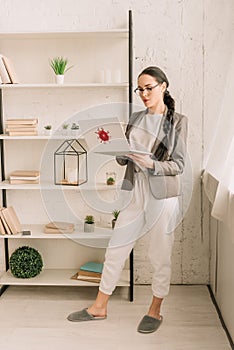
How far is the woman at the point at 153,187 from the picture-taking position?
2717mm

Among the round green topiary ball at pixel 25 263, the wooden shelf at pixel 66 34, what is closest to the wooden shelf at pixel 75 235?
the round green topiary ball at pixel 25 263

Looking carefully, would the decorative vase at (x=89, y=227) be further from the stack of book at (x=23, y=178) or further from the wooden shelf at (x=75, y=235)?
the stack of book at (x=23, y=178)

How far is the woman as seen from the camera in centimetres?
272

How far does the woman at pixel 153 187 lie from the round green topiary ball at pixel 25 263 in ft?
1.64

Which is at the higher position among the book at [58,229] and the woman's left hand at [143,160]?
the woman's left hand at [143,160]

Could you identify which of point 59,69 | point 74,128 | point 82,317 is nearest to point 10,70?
point 59,69

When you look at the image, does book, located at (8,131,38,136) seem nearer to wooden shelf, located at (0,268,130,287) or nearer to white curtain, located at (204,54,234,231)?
wooden shelf, located at (0,268,130,287)

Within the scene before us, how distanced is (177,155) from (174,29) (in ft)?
3.26

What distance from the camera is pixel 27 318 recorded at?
2945 millimetres

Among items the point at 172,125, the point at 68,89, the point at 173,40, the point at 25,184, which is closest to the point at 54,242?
the point at 25,184

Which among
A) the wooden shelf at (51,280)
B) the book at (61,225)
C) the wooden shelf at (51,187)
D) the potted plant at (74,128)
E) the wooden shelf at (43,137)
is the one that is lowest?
the wooden shelf at (51,280)

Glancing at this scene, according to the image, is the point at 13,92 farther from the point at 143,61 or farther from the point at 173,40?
the point at 173,40

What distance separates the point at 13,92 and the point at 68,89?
1.18 feet

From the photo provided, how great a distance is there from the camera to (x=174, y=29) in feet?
10.7
